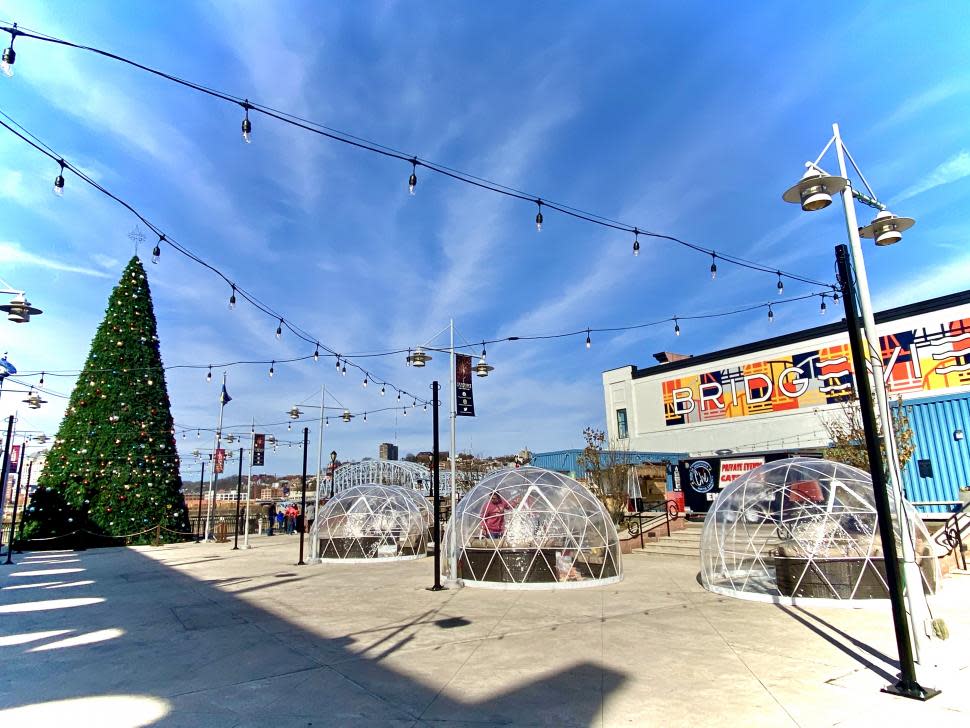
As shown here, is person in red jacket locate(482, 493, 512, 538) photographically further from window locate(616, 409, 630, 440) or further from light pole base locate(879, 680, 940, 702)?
window locate(616, 409, 630, 440)

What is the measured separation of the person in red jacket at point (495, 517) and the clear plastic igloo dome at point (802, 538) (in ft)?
18.5

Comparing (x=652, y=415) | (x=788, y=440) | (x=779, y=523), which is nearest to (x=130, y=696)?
(x=779, y=523)

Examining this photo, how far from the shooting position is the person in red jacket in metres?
16.2

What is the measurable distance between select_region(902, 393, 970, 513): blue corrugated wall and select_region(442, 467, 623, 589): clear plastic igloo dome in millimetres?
18063

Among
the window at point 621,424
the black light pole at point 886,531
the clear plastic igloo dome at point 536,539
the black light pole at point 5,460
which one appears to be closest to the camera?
the black light pole at point 886,531

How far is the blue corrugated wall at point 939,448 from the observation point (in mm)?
23953

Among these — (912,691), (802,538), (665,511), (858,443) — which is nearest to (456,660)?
(912,691)

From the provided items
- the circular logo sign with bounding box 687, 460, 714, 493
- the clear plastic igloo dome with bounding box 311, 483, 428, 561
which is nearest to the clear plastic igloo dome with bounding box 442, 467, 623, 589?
the clear plastic igloo dome with bounding box 311, 483, 428, 561

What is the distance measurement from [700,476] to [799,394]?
9758 millimetres

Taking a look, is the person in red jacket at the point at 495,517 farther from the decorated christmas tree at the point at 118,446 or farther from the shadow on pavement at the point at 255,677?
the decorated christmas tree at the point at 118,446

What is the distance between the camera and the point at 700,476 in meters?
31.2

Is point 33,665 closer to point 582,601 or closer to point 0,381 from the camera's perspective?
point 582,601

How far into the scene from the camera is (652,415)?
43.9m

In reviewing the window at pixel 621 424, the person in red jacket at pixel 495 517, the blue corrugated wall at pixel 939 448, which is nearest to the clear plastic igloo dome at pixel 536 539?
the person in red jacket at pixel 495 517
